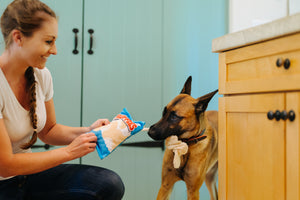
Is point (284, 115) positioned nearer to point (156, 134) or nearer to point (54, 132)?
point (156, 134)

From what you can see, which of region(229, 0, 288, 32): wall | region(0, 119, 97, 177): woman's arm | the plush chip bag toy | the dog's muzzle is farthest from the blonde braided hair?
region(229, 0, 288, 32): wall

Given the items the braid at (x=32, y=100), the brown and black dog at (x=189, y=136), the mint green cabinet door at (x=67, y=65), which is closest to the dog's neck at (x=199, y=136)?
the brown and black dog at (x=189, y=136)

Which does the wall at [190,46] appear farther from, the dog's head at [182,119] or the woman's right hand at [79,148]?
the woman's right hand at [79,148]

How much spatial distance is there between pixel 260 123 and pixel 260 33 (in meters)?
0.29

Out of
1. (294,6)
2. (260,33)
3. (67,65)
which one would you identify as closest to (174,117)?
(260,33)

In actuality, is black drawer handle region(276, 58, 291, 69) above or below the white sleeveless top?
above

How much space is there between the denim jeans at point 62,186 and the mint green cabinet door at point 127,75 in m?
0.69

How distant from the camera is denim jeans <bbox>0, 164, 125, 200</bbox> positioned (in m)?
1.08

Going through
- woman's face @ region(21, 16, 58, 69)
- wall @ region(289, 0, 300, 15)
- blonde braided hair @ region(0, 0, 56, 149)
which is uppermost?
wall @ region(289, 0, 300, 15)

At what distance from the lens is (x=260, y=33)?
37.3 inches

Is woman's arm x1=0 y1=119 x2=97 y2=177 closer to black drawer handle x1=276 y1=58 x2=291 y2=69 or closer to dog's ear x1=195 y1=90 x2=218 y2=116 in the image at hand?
dog's ear x1=195 y1=90 x2=218 y2=116

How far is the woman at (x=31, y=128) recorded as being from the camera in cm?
102

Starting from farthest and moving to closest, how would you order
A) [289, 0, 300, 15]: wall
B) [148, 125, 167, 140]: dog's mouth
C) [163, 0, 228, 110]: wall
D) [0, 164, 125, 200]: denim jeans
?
[163, 0, 228, 110]: wall
[289, 0, 300, 15]: wall
[148, 125, 167, 140]: dog's mouth
[0, 164, 125, 200]: denim jeans

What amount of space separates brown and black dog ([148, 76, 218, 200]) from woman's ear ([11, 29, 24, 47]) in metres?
0.60
